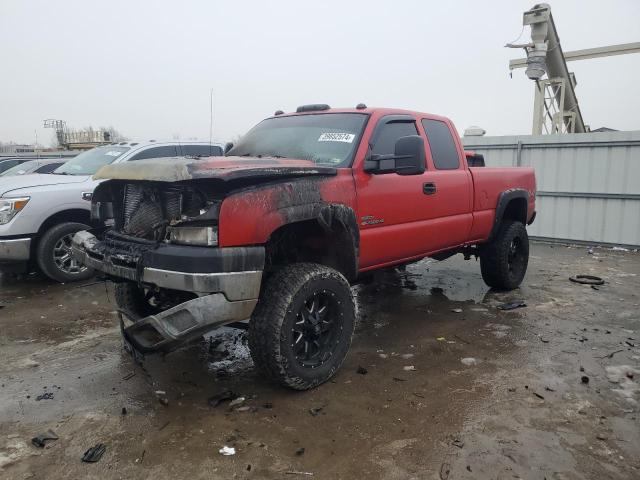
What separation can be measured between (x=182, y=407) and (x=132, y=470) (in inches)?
27.3

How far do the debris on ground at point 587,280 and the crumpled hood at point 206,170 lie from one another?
4648mm

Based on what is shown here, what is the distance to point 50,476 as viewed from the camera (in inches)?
101

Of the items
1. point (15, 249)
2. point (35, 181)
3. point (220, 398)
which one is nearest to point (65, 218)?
point (35, 181)

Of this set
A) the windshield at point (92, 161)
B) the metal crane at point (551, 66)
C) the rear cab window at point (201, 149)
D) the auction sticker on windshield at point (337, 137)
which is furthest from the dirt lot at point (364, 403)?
the metal crane at point (551, 66)

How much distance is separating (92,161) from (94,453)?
529cm

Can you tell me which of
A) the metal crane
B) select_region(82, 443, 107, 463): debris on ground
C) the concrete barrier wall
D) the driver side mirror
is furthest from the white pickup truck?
the metal crane

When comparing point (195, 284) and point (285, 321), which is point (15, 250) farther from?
point (285, 321)

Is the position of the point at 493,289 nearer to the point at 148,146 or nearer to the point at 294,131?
the point at 294,131

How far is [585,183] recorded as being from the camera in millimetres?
9836

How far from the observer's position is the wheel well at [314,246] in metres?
3.62

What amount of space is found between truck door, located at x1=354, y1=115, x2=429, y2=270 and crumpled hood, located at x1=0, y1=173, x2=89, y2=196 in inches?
169

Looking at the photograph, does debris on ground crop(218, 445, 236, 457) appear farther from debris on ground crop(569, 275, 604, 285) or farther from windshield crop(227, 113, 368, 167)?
debris on ground crop(569, 275, 604, 285)

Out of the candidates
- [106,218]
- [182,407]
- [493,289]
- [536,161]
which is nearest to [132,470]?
[182,407]

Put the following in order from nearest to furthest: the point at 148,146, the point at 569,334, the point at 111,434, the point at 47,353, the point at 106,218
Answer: the point at 111,434
the point at 106,218
the point at 47,353
the point at 569,334
the point at 148,146
